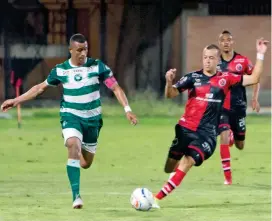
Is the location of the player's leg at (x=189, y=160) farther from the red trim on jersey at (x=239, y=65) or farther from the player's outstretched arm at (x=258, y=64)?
the red trim on jersey at (x=239, y=65)

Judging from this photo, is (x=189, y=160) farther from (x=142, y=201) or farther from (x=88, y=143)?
(x=88, y=143)

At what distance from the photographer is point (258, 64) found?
14672mm

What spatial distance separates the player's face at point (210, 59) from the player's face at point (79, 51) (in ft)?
4.76

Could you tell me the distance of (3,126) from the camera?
2948cm

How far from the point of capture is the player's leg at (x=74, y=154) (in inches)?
552

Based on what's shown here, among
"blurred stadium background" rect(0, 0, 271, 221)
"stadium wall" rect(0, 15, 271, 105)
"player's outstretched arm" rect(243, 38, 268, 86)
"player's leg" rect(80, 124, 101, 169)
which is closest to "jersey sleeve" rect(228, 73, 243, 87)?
"player's outstretched arm" rect(243, 38, 268, 86)

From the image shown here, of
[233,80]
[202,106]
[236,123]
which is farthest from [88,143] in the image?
[236,123]

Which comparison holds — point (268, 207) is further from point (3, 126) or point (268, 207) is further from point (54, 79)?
point (3, 126)

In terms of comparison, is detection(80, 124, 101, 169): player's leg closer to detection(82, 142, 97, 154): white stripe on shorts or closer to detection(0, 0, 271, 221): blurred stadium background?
detection(82, 142, 97, 154): white stripe on shorts

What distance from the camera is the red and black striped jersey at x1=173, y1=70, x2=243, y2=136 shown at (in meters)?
14.6

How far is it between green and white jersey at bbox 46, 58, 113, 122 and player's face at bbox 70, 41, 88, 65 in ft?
0.29

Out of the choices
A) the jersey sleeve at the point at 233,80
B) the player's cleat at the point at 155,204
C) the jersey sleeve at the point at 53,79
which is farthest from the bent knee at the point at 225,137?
the jersey sleeve at the point at 53,79

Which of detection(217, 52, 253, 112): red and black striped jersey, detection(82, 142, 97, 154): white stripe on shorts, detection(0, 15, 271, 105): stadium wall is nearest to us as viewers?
detection(82, 142, 97, 154): white stripe on shorts

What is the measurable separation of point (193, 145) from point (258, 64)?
1.30 metres
